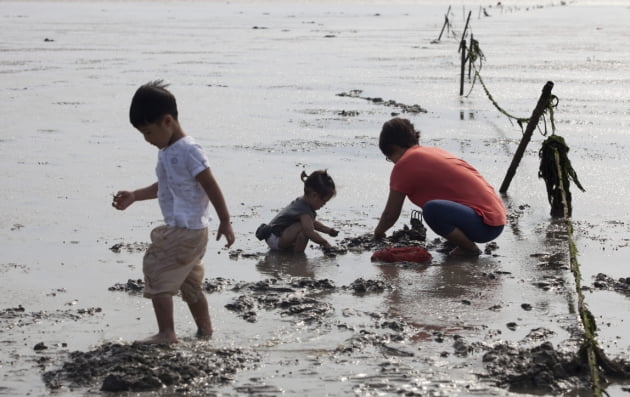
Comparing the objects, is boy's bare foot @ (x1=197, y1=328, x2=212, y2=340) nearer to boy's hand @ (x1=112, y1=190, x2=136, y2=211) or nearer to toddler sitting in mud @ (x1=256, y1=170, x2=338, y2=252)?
boy's hand @ (x1=112, y1=190, x2=136, y2=211)

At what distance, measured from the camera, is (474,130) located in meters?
13.9

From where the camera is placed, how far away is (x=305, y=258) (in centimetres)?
766

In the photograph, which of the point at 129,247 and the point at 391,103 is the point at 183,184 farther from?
the point at 391,103

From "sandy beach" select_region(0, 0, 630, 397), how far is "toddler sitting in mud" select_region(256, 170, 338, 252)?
146mm

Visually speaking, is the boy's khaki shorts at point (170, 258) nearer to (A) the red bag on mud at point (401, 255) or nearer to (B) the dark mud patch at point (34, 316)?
(B) the dark mud patch at point (34, 316)

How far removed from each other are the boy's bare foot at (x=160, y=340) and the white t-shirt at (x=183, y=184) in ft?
1.97

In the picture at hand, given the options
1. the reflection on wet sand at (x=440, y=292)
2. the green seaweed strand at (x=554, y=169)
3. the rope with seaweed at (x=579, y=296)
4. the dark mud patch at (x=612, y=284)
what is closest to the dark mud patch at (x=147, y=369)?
the reflection on wet sand at (x=440, y=292)

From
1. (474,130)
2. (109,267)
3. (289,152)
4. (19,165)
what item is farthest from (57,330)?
(474,130)

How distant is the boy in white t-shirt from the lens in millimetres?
5387

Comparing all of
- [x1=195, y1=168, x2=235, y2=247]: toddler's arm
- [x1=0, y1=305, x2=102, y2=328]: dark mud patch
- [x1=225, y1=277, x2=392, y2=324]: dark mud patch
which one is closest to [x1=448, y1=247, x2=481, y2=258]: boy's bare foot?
[x1=225, y1=277, x2=392, y2=324]: dark mud patch

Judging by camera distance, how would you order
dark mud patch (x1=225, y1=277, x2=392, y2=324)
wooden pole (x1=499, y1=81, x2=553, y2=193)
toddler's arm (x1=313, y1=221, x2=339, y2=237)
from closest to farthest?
dark mud patch (x1=225, y1=277, x2=392, y2=324), toddler's arm (x1=313, y1=221, x2=339, y2=237), wooden pole (x1=499, y1=81, x2=553, y2=193)

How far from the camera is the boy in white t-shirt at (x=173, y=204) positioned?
17.7 feet

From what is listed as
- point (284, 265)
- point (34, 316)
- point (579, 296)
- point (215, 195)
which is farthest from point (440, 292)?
point (34, 316)

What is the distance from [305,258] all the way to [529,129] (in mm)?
3107
